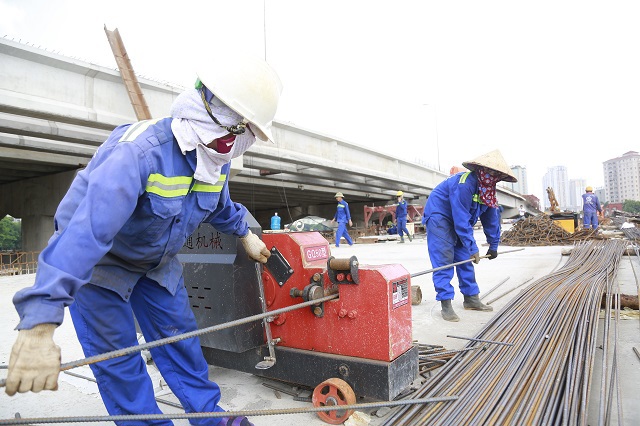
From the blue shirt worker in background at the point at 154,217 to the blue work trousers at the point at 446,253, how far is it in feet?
8.05

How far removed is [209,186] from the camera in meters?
1.70

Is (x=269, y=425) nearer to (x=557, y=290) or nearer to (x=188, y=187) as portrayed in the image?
(x=188, y=187)

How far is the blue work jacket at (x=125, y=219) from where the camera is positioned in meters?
1.12

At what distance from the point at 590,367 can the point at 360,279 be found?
1.34 metres

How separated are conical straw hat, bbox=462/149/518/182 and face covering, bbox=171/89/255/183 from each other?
2525 mm

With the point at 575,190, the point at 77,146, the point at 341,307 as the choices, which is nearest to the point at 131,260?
the point at 341,307

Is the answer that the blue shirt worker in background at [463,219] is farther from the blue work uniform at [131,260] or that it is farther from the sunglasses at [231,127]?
the sunglasses at [231,127]

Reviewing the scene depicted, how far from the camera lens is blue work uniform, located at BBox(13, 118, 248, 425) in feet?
3.84

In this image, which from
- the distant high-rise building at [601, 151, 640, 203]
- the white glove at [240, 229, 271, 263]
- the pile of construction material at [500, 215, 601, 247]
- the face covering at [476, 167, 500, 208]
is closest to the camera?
the white glove at [240, 229, 271, 263]

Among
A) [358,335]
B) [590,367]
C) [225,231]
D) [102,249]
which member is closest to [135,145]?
[102,249]

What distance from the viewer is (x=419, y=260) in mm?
7945

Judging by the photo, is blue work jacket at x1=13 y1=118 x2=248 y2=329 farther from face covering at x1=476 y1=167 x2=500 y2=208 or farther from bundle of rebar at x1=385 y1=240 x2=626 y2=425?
face covering at x1=476 y1=167 x2=500 y2=208

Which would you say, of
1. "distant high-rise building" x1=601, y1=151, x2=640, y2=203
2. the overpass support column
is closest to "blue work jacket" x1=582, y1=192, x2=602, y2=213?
the overpass support column

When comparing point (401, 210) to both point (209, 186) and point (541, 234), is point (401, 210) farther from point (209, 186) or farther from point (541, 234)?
point (209, 186)
